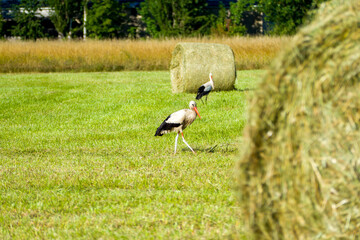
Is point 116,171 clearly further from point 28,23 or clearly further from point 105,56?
point 28,23

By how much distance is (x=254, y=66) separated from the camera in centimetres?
2566

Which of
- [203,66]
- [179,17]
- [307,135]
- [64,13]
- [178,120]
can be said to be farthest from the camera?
[64,13]

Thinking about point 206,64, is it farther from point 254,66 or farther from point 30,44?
point 30,44

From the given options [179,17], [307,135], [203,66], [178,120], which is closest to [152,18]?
[179,17]

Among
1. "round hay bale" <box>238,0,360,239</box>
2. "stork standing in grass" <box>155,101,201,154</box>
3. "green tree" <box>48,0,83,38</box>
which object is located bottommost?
"stork standing in grass" <box>155,101,201,154</box>

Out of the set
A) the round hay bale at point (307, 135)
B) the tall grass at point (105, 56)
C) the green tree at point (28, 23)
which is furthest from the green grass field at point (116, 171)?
the green tree at point (28, 23)

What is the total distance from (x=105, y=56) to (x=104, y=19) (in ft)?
55.9

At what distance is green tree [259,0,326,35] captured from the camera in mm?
38406

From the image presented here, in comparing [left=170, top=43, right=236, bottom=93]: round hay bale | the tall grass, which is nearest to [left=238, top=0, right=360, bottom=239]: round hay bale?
[left=170, top=43, right=236, bottom=93]: round hay bale

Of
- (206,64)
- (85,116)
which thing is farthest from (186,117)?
(206,64)

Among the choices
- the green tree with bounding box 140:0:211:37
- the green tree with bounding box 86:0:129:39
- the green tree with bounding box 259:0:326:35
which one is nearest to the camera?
the green tree with bounding box 259:0:326:35

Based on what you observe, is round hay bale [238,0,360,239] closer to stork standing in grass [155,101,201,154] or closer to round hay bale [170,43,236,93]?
stork standing in grass [155,101,201,154]

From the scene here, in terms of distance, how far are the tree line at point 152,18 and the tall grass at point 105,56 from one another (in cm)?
1262

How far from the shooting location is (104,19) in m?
42.3
